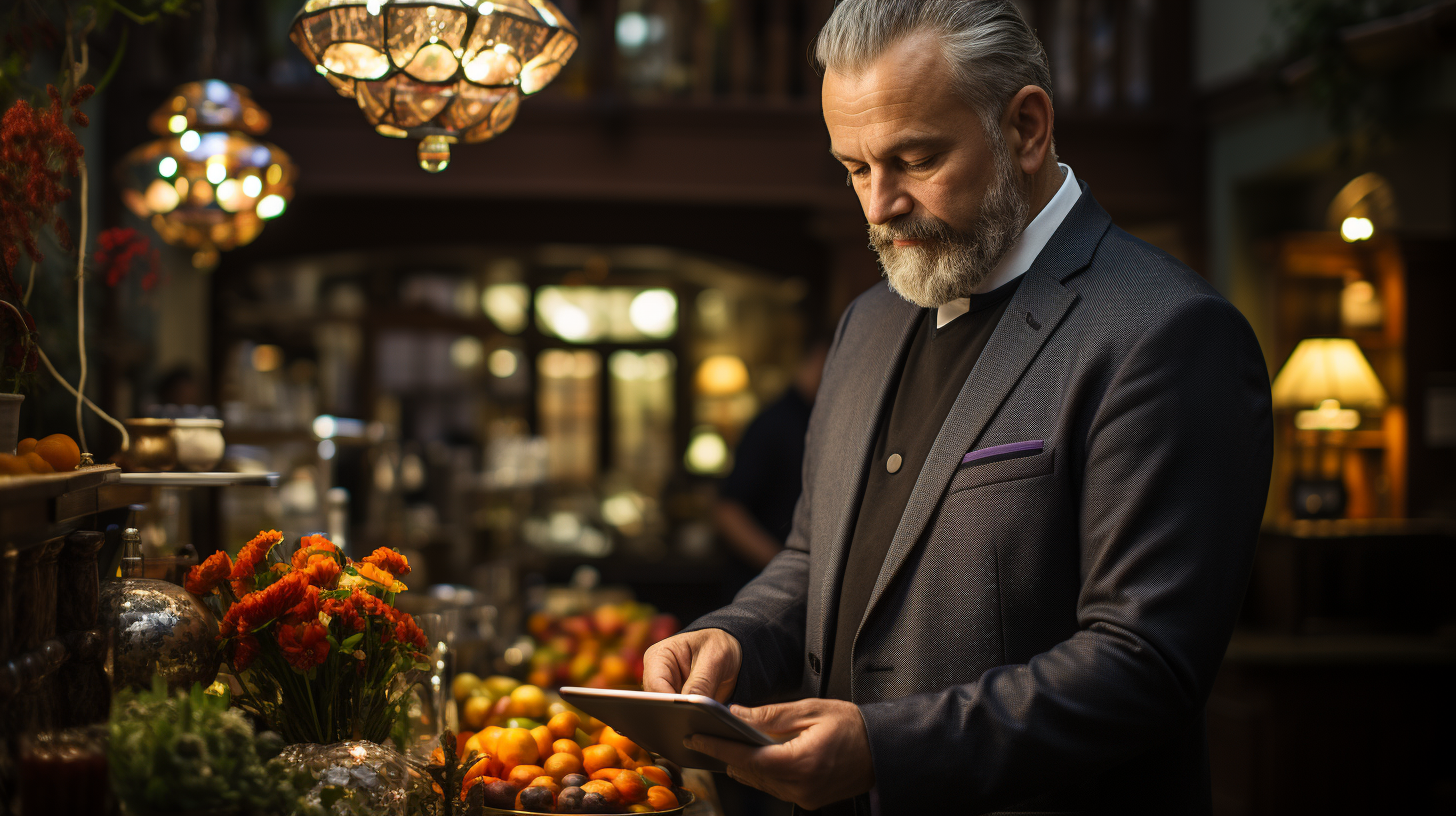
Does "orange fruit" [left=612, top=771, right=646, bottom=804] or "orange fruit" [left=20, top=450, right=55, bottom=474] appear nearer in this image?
"orange fruit" [left=20, top=450, right=55, bottom=474]

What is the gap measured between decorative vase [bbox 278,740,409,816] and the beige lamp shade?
430cm

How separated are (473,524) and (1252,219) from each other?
4002mm

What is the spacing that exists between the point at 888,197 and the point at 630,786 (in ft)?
2.85

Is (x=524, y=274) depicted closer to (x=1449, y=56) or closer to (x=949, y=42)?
(x=1449, y=56)

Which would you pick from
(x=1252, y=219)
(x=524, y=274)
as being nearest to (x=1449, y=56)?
(x=1252, y=219)

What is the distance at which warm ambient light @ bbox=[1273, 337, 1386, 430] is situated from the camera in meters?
4.63

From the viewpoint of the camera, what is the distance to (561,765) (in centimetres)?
171

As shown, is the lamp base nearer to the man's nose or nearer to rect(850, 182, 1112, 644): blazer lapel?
rect(850, 182, 1112, 644): blazer lapel

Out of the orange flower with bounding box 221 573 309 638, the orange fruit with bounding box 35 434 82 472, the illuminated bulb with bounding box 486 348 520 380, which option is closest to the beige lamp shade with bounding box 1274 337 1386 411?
the orange flower with bounding box 221 573 309 638

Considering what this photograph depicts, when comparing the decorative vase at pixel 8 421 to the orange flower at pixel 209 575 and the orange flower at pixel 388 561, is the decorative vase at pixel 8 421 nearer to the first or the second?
the orange flower at pixel 209 575

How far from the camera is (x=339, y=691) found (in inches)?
53.5

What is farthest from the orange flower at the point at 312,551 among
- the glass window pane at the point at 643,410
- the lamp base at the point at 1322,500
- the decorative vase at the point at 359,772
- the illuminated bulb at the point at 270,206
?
the glass window pane at the point at 643,410

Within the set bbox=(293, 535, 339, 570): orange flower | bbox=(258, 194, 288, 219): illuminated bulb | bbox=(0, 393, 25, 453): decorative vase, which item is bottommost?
bbox=(293, 535, 339, 570): orange flower

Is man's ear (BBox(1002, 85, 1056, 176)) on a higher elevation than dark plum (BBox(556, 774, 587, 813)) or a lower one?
higher
